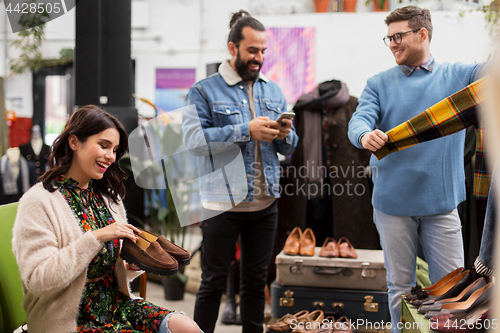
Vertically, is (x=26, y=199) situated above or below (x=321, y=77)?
below

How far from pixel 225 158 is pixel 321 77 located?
126 inches

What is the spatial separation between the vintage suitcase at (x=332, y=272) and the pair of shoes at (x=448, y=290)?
991mm

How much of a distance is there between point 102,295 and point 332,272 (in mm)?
1531

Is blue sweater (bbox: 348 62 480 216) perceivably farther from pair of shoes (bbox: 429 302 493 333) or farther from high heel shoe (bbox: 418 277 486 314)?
pair of shoes (bbox: 429 302 493 333)

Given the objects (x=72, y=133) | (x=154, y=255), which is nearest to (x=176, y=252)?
(x=154, y=255)

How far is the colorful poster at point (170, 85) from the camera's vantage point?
21.1 feet

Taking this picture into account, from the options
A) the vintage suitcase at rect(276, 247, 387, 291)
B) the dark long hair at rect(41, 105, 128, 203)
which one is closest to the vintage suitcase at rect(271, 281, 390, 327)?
the vintage suitcase at rect(276, 247, 387, 291)

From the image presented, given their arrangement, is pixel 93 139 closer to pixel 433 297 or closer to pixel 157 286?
pixel 433 297

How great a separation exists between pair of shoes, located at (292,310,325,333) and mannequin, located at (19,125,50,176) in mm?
1834

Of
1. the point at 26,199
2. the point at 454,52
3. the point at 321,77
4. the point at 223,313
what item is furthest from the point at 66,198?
the point at 321,77

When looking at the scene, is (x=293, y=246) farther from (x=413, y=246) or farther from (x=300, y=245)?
(x=413, y=246)

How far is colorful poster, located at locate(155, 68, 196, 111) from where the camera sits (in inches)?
253

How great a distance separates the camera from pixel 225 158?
79.5 inches

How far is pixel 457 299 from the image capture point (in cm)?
134
